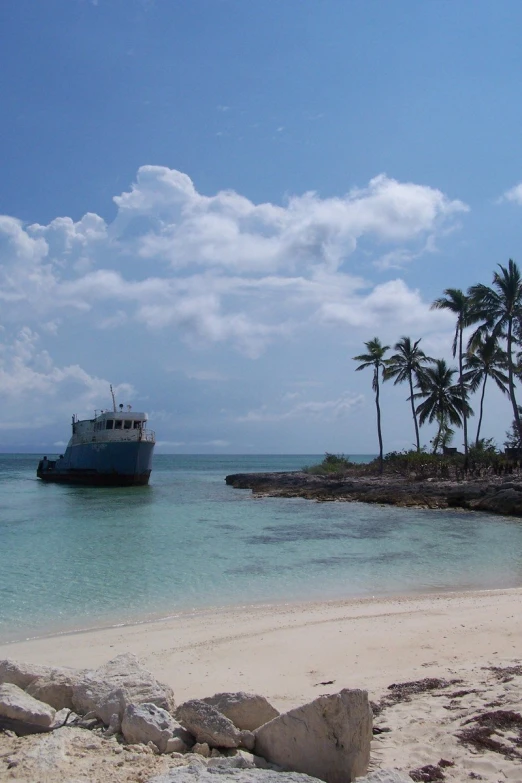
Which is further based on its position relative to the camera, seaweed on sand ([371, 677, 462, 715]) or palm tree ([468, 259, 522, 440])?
palm tree ([468, 259, 522, 440])

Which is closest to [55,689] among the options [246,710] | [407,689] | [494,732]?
[246,710]

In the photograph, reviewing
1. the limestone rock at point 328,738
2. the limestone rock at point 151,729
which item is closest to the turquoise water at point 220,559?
the limestone rock at point 151,729

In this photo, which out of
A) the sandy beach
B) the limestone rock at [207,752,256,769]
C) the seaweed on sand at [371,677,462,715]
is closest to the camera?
the limestone rock at [207,752,256,769]

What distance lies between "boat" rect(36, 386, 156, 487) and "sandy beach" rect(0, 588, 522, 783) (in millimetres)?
31031

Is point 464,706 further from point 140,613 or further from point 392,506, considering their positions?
point 392,506

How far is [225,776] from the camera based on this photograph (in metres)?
3.21

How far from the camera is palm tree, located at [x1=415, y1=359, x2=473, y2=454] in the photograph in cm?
4269

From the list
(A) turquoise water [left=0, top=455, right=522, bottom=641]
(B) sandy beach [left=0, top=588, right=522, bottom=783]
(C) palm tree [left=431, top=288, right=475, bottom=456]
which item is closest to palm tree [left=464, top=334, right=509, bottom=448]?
(C) palm tree [left=431, top=288, right=475, bottom=456]

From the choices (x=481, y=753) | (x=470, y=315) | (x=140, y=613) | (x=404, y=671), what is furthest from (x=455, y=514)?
(x=481, y=753)

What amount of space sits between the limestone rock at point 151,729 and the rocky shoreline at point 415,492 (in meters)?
21.8

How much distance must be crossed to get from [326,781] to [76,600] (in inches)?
277

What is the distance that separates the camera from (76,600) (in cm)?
954

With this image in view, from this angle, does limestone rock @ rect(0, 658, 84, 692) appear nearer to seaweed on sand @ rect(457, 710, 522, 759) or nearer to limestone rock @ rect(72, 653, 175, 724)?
limestone rock @ rect(72, 653, 175, 724)

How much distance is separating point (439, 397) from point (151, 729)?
41.2m
